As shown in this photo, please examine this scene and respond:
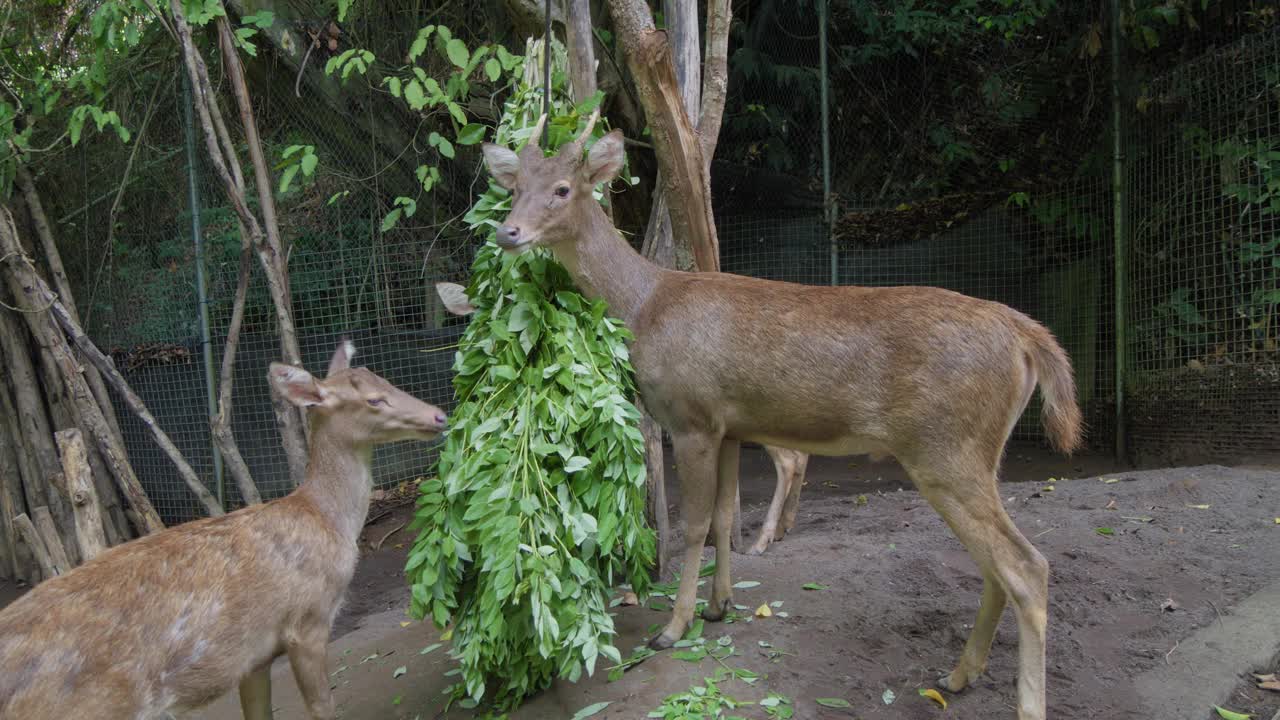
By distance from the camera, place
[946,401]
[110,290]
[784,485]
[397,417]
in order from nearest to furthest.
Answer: [946,401]
[397,417]
[784,485]
[110,290]

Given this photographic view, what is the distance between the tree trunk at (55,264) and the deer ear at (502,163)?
4.98 meters

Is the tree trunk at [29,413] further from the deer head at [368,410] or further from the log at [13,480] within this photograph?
the deer head at [368,410]

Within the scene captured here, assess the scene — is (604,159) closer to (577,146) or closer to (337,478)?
(577,146)

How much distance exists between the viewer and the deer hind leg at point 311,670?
4.04 m

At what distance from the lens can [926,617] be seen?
4.68 metres

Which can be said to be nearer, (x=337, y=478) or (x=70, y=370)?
(x=337, y=478)

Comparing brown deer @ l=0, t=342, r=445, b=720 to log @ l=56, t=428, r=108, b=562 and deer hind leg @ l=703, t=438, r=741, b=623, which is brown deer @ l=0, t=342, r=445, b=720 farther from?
log @ l=56, t=428, r=108, b=562

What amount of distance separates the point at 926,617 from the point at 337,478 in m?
2.98

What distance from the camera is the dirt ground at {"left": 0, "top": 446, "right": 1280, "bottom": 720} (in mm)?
4031

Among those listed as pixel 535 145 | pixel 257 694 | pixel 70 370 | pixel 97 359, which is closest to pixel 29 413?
pixel 97 359

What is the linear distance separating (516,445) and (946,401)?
1843 millimetres

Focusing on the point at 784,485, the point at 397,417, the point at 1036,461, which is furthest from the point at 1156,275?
the point at 397,417

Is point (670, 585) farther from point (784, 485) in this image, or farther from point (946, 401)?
point (946, 401)

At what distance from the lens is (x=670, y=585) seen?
505 cm
